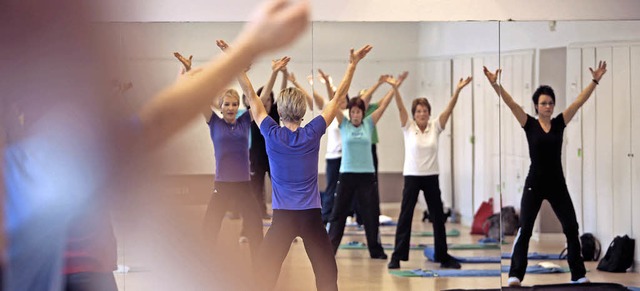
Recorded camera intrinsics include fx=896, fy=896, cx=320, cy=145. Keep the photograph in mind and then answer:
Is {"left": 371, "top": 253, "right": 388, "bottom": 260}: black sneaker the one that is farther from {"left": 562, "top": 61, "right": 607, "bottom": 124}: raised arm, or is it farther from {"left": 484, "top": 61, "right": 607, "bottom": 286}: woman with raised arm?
{"left": 562, "top": 61, "right": 607, "bottom": 124}: raised arm

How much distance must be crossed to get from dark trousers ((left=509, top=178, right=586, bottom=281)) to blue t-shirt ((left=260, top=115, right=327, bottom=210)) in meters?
2.10

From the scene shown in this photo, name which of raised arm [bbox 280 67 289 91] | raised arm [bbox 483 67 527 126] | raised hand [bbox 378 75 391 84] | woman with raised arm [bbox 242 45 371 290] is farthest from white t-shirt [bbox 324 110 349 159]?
woman with raised arm [bbox 242 45 371 290]

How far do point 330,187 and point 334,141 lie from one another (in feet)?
1.99

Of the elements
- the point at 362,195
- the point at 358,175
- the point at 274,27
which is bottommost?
the point at 362,195

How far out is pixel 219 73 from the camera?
0.61 metres

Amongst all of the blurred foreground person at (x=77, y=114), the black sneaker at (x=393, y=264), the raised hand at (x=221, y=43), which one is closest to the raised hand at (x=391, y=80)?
the black sneaker at (x=393, y=264)

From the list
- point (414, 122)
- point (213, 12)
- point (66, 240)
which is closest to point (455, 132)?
point (414, 122)

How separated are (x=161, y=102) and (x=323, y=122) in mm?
4218

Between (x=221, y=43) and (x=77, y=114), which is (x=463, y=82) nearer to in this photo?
(x=221, y=43)

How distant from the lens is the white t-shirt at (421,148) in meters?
6.55

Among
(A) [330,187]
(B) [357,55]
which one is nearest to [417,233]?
(A) [330,187]

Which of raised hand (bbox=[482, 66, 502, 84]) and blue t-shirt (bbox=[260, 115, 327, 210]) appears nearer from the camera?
blue t-shirt (bbox=[260, 115, 327, 210])

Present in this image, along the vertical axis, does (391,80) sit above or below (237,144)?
above

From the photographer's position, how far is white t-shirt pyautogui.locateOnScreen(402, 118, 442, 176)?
21.5 feet
